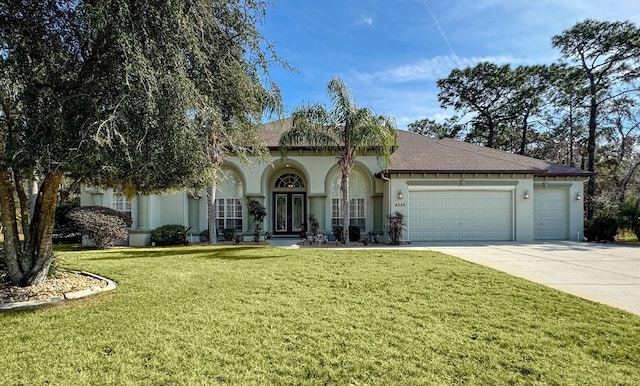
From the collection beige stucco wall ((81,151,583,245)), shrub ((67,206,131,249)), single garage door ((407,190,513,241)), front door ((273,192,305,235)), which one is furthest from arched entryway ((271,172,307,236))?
shrub ((67,206,131,249))

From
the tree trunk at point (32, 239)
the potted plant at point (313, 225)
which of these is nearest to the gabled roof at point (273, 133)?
the potted plant at point (313, 225)

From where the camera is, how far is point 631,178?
24156 millimetres

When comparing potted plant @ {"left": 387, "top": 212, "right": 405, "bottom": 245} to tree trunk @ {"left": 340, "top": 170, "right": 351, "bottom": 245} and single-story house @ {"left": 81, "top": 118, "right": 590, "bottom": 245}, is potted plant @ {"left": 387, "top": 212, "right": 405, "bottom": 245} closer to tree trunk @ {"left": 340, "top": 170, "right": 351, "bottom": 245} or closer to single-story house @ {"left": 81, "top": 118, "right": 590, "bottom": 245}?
single-story house @ {"left": 81, "top": 118, "right": 590, "bottom": 245}

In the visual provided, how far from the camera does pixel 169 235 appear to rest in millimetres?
16000

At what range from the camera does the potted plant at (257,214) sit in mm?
16875

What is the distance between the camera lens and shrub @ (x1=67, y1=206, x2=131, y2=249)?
543 inches

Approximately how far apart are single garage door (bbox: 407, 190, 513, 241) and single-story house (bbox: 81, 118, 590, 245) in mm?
51

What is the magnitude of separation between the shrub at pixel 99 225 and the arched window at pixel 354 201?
1014cm

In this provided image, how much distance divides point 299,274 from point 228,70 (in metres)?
5.09

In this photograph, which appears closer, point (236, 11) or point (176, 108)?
point (176, 108)

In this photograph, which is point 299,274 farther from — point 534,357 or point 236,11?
point 236,11

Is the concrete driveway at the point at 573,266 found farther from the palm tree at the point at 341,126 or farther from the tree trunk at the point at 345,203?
the palm tree at the point at 341,126

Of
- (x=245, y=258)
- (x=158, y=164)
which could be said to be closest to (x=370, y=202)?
(x=245, y=258)

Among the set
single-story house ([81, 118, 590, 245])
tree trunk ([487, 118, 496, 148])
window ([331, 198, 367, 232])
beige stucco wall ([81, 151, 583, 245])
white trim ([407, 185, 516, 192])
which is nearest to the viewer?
beige stucco wall ([81, 151, 583, 245])
